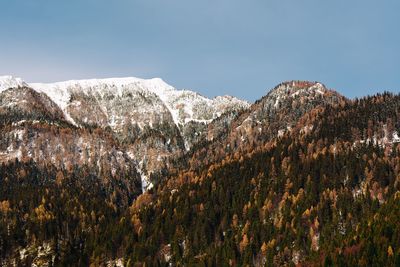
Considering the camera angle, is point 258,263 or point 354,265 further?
point 258,263

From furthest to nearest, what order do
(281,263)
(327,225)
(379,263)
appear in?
(327,225) < (281,263) < (379,263)

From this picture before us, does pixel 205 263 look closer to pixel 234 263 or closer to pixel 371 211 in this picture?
pixel 234 263

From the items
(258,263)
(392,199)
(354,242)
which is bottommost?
(258,263)

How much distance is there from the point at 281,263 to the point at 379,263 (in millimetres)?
44852

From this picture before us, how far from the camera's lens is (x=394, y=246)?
528 feet

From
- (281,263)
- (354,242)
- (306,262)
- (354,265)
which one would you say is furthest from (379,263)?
(281,263)

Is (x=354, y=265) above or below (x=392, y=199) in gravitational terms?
below

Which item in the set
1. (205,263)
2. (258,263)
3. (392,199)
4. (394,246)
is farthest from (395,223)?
(205,263)

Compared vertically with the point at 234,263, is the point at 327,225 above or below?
A: above

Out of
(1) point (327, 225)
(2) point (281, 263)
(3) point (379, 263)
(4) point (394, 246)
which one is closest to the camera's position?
(3) point (379, 263)

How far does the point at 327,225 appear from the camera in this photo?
199 m

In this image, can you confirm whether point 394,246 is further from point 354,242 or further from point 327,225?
point 327,225

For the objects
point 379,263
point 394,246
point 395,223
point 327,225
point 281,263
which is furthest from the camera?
point 327,225

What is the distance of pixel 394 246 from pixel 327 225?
39.7 m
